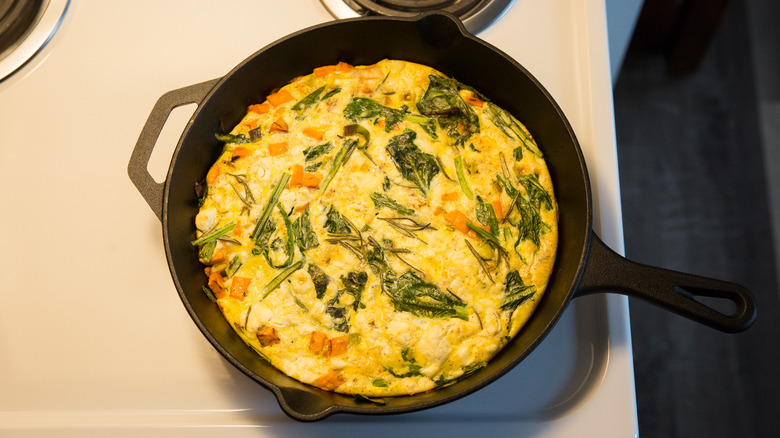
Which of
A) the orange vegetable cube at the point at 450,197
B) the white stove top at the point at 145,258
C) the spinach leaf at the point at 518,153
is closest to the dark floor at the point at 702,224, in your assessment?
the white stove top at the point at 145,258

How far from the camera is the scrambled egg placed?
5.00 feet

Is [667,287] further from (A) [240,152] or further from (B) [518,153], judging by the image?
(A) [240,152]

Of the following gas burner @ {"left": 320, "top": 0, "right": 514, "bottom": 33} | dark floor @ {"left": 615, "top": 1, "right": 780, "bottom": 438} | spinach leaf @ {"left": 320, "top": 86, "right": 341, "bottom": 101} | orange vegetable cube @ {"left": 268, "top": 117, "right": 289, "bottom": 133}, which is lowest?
dark floor @ {"left": 615, "top": 1, "right": 780, "bottom": 438}

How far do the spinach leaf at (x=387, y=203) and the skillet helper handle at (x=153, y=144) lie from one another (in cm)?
54

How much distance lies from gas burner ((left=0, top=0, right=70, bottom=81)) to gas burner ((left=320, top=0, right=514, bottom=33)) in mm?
913

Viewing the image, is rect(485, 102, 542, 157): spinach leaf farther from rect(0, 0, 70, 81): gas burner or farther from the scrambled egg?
rect(0, 0, 70, 81): gas burner

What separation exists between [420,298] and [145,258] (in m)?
0.87

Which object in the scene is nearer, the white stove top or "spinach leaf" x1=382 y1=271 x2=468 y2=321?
"spinach leaf" x1=382 y1=271 x2=468 y2=321

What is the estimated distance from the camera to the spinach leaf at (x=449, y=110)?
1687 millimetres

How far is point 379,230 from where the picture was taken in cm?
158

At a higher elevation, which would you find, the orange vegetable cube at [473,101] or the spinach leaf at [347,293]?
the orange vegetable cube at [473,101]

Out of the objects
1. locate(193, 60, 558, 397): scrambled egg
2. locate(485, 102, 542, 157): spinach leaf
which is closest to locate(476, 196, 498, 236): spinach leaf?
locate(193, 60, 558, 397): scrambled egg

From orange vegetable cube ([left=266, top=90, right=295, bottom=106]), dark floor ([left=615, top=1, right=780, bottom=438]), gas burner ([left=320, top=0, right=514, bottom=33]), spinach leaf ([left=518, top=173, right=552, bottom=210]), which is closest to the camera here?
spinach leaf ([left=518, top=173, right=552, bottom=210])

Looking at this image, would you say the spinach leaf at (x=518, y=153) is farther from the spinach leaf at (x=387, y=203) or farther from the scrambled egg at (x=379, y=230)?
the spinach leaf at (x=387, y=203)
